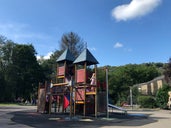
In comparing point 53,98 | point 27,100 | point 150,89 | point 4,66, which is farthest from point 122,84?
point 53,98

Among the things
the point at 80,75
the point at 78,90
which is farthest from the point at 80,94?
the point at 80,75

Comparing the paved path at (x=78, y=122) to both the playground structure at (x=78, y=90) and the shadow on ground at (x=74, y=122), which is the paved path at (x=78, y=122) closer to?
the shadow on ground at (x=74, y=122)

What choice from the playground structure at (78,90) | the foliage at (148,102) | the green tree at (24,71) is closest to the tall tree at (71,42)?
the green tree at (24,71)

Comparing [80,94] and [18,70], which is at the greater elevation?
[18,70]

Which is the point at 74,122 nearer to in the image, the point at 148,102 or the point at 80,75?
the point at 80,75

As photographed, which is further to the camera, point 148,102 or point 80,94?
point 148,102

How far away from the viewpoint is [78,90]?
68.4 feet

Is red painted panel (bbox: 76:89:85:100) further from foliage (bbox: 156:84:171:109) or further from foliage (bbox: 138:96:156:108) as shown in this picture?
foliage (bbox: 138:96:156:108)

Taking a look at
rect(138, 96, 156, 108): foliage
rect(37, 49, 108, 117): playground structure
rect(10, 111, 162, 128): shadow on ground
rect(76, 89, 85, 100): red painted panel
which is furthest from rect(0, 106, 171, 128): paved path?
rect(138, 96, 156, 108): foliage

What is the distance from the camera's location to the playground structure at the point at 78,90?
19.8m

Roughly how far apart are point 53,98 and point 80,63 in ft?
16.1

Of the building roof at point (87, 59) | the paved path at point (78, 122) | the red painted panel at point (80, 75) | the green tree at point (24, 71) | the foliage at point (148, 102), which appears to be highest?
the green tree at point (24, 71)

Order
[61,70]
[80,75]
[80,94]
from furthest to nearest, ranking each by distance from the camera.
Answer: [61,70], [80,75], [80,94]

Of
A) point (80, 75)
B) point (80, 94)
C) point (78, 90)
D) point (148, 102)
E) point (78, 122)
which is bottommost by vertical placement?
point (78, 122)
